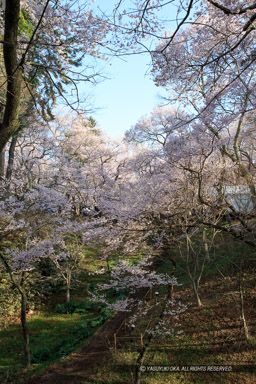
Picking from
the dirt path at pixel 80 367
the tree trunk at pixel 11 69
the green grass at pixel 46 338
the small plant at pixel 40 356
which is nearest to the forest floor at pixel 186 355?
the dirt path at pixel 80 367

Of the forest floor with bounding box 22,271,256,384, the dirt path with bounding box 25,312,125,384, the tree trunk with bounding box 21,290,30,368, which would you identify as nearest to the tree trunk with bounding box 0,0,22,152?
the forest floor with bounding box 22,271,256,384

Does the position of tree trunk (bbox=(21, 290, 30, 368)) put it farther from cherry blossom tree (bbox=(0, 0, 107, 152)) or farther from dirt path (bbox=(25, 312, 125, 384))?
cherry blossom tree (bbox=(0, 0, 107, 152))

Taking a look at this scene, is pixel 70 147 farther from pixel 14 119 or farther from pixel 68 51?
pixel 14 119

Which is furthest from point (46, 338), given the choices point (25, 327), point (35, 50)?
point (35, 50)

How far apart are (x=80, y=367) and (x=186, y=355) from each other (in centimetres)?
283

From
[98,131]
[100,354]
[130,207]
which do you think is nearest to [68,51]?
[130,207]

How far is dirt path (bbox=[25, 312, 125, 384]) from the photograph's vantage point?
19.1 ft

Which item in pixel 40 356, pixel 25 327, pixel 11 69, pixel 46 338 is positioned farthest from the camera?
pixel 46 338

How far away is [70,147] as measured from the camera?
772 inches

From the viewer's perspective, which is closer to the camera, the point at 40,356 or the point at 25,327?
the point at 25,327

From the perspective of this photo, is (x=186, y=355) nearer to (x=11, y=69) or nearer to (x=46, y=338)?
(x=46, y=338)

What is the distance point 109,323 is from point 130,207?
4383 mm

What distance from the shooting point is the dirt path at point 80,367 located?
5.81m

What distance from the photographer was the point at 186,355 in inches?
231
